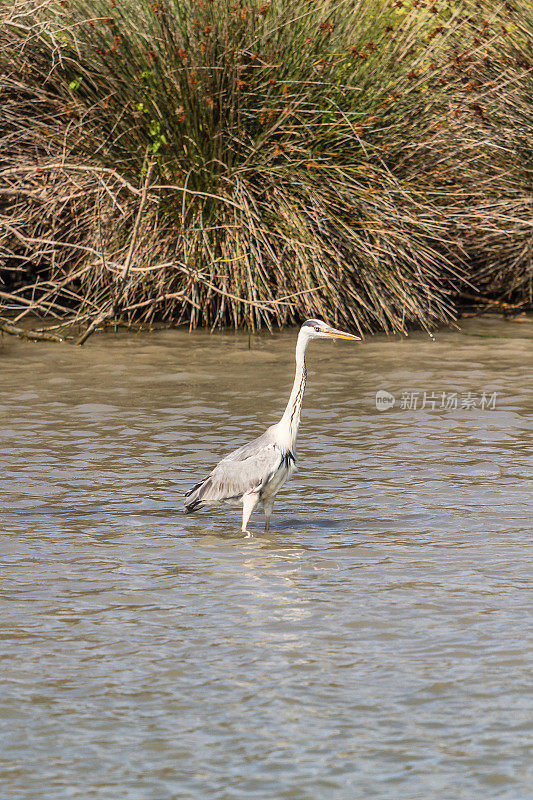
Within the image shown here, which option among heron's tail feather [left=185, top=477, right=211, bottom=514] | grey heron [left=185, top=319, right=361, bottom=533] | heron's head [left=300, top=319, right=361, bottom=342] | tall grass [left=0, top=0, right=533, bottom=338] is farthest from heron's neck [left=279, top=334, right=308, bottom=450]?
tall grass [left=0, top=0, right=533, bottom=338]

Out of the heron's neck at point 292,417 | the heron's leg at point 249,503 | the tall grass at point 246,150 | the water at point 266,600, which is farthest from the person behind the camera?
the tall grass at point 246,150

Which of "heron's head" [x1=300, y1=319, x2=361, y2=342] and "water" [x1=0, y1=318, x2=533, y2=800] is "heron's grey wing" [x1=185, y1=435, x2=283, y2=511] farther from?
"heron's head" [x1=300, y1=319, x2=361, y2=342]

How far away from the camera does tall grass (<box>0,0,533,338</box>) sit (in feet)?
35.0

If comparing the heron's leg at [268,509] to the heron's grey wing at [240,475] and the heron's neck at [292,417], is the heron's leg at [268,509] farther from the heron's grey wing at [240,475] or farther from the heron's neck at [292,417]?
the heron's neck at [292,417]

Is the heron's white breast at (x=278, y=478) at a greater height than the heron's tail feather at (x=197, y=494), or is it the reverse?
the heron's white breast at (x=278, y=478)

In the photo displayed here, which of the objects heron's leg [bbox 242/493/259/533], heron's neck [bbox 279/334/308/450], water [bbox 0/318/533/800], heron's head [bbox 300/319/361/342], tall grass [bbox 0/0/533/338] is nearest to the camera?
water [bbox 0/318/533/800]

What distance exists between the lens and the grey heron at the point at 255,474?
19.9 feet

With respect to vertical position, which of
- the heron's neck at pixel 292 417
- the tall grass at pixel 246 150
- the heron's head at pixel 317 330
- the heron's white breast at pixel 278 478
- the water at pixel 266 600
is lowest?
the water at pixel 266 600

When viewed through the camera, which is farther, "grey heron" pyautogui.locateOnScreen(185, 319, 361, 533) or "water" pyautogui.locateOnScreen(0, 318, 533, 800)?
"grey heron" pyautogui.locateOnScreen(185, 319, 361, 533)

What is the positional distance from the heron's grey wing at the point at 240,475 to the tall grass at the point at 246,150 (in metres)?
4.41

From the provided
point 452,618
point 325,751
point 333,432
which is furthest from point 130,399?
point 325,751

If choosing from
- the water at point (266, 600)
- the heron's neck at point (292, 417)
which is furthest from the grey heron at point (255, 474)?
the water at point (266, 600)

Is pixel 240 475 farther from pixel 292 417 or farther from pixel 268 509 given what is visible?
pixel 292 417

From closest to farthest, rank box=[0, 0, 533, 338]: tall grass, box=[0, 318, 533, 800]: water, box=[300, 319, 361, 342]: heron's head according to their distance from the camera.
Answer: box=[0, 318, 533, 800]: water < box=[300, 319, 361, 342]: heron's head < box=[0, 0, 533, 338]: tall grass
